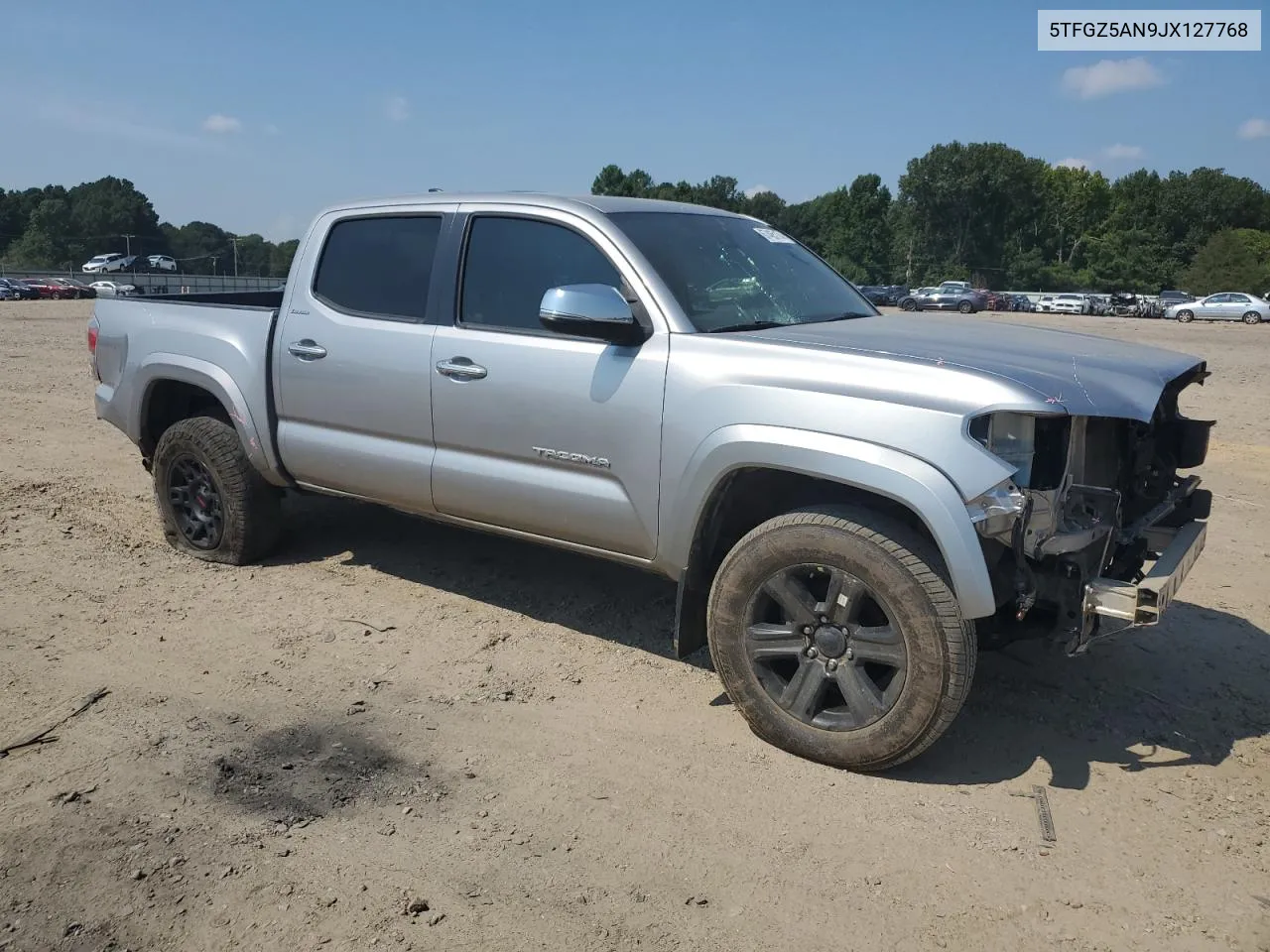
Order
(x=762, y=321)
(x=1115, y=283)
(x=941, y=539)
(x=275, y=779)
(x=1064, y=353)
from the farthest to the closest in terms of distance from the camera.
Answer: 1. (x=1115, y=283)
2. (x=762, y=321)
3. (x=1064, y=353)
4. (x=275, y=779)
5. (x=941, y=539)

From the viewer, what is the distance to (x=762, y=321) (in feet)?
14.0

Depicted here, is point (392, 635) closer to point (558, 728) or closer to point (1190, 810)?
point (558, 728)

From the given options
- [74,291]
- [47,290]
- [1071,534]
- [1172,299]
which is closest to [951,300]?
[1172,299]

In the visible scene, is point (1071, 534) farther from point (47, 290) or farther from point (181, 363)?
point (47, 290)

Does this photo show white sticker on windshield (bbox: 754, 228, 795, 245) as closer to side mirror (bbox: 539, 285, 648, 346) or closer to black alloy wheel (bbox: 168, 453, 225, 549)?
side mirror (bbox: 539, 285, 648, 346)

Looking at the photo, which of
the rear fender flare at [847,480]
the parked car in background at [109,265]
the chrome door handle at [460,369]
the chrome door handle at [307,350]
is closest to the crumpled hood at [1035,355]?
the rear fender flare at [847,480]

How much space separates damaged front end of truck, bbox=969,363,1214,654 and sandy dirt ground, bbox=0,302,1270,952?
59cm

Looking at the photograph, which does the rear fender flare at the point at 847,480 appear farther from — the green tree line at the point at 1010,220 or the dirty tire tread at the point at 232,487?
the green tree line at the point at 1010,220

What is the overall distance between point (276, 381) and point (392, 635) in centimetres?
143

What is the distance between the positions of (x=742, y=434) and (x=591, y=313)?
29.2 inches

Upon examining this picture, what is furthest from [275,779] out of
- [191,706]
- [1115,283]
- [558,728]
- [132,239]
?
[132,239]

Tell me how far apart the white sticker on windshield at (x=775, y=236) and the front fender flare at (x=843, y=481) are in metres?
1.65

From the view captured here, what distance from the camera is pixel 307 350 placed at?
5.05 meters

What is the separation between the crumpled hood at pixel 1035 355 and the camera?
3.30 meters
